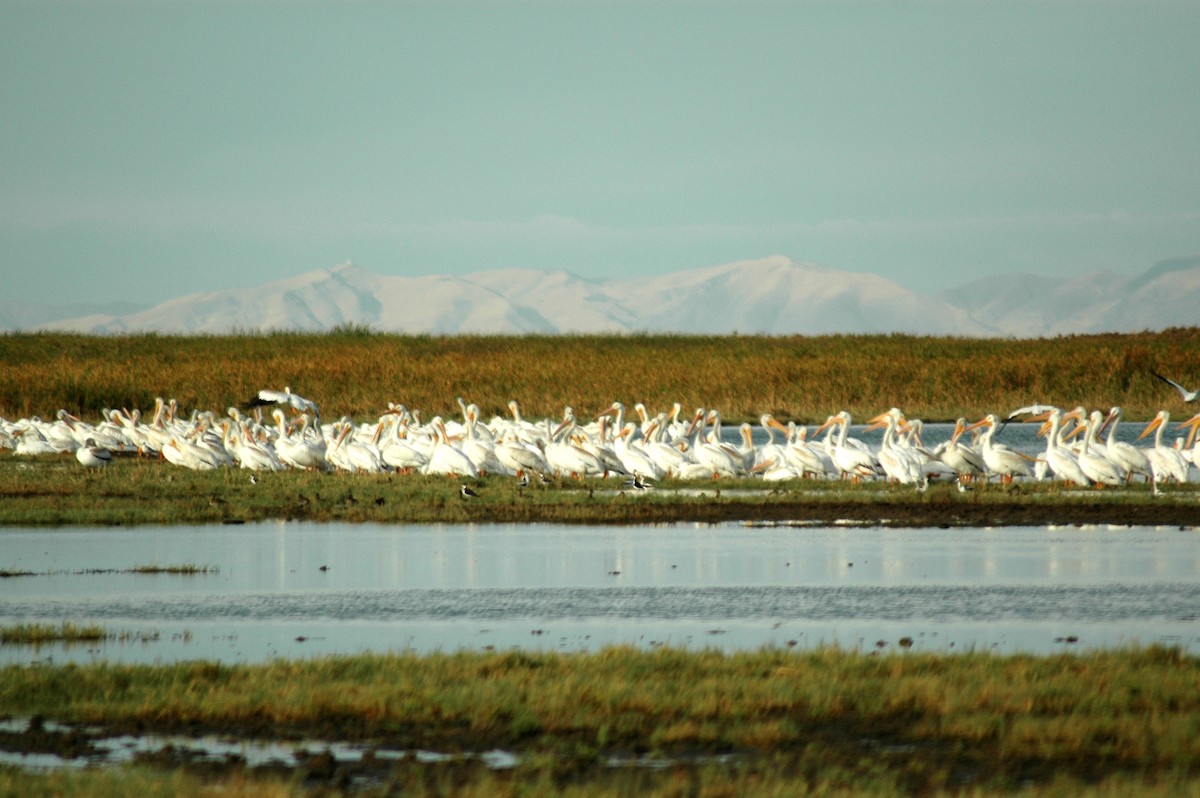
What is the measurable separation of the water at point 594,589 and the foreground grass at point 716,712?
99 centimetres

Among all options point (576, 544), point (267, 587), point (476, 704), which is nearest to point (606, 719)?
point (476, 704)

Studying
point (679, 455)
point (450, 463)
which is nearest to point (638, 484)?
point (679, 455)

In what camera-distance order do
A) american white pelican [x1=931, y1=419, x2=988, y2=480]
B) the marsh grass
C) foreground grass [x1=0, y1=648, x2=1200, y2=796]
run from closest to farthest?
foreground grass [x1=0, y1=648, x2=1200, y2=796]
the marsh grass
american white pelican [x1=931, y1=419, x2=988, y2=480]

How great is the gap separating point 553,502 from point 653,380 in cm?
2140

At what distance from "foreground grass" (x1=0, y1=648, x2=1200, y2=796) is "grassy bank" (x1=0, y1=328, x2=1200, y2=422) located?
94.9 ft

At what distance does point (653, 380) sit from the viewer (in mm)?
39656

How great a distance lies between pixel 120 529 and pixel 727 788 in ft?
37.8

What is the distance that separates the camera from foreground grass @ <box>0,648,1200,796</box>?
6.05 metres

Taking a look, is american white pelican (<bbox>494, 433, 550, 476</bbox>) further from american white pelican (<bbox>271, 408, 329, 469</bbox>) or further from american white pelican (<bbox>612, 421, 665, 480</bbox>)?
american white pelican (<bbox>271, 408, 329, 469</bbox>)

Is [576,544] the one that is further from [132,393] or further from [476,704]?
[132,393]

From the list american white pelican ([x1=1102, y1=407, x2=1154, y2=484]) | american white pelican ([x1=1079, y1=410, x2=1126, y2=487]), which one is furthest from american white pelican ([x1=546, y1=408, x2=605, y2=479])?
american white pelican ([x1=1102, y1=407, x2=1154, y2=484])

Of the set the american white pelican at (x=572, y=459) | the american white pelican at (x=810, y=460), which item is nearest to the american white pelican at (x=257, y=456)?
the american white pelican at (x=572, y=459)

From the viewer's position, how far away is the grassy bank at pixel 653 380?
38219mm

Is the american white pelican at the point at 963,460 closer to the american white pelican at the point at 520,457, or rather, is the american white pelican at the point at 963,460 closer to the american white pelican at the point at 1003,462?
the american white pelican at the point at 1003,462
